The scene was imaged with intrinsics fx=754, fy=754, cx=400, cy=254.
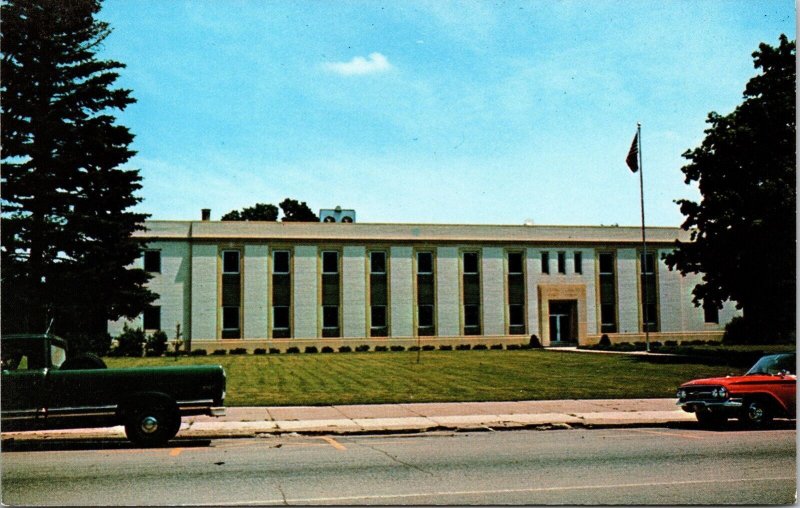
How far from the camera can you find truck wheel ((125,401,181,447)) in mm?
12727

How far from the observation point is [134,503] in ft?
27.1

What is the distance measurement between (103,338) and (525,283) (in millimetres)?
29010

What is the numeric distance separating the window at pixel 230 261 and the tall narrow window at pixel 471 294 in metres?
15.4

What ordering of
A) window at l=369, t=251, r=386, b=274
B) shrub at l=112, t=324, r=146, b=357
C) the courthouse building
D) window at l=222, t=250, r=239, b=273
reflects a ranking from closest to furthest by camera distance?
shrub at l=112, t=324, r=146, b=357, the courthouse building, window at l=222, t=250, r=239, b=273, window at l=369, t=251, r=386, b=274

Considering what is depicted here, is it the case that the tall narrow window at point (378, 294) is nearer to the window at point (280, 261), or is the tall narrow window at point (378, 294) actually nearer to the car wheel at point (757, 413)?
the window at point (280, 261)

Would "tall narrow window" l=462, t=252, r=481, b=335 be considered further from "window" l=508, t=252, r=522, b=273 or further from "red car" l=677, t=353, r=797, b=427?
"red car" l=677, t=353, r=797, b=427

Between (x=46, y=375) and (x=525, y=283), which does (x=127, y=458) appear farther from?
(x=525, y=283)

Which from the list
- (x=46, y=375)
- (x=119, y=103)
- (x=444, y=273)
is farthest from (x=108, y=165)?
(x=444, y=273)

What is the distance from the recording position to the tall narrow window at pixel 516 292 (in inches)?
2074

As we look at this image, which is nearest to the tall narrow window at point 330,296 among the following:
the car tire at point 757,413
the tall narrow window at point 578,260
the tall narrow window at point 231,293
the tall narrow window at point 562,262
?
the tall narrow window at point 231,293

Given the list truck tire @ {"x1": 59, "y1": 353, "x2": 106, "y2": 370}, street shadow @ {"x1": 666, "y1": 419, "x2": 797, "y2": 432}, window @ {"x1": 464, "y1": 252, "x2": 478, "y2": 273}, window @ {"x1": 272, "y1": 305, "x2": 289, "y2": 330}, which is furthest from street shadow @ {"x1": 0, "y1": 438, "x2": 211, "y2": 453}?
window @ {"x1": 464, "y1": 252, "x2": 478, "y2": 273}

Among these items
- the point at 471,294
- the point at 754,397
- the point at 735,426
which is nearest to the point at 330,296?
the point at 471,294

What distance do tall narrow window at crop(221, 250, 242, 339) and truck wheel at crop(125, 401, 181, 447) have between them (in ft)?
118

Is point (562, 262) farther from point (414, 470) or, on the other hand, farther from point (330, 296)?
point (414, 470)
